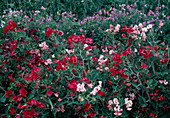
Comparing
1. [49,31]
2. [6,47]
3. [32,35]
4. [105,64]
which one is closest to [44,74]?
[49,31]

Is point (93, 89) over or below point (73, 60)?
below

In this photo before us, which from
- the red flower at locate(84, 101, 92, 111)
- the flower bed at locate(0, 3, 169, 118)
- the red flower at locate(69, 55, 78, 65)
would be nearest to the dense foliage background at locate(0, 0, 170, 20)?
the flower bed at locate(0, 3, 169, 118)

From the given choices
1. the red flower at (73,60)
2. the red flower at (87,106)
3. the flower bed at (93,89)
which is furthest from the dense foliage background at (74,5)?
the red flower at (87,106)

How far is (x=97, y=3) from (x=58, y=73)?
14.4 ft

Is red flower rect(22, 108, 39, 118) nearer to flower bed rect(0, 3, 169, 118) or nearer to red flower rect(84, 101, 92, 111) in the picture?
flower bed rect(0, 3, 169, 118)

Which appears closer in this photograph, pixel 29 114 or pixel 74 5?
pixel 29 114

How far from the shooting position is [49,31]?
1984mm

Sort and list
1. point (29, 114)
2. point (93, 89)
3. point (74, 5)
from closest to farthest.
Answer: point (29, 114), point (93, 89), point (74, 5)

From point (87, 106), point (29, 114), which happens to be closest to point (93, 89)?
point (87, 106)

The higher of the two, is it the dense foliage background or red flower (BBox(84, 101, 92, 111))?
the dense foliage background

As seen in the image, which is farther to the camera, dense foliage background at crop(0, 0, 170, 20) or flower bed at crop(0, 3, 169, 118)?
dense foliage background at crop(0, 0, 170, 20)

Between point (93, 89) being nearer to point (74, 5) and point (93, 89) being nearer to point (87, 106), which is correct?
point (87, 106)

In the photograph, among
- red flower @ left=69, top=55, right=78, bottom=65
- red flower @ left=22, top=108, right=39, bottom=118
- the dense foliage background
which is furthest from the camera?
the dense foliage background

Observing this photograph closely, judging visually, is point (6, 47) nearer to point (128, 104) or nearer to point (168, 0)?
point (128, 104)
